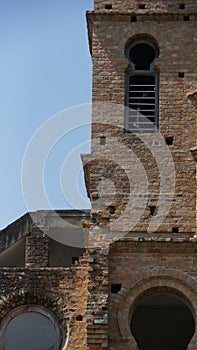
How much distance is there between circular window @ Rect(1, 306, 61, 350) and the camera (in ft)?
68.5

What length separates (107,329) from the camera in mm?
19812

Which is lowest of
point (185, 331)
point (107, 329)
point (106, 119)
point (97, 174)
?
point (107, 329)

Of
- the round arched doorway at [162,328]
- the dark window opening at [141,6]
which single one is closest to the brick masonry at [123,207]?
the dark window opening at [141,6]

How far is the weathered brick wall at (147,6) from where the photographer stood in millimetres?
23188

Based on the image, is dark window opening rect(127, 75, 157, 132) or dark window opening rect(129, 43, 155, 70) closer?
dark window opening rect(127, 75, 157, 132)

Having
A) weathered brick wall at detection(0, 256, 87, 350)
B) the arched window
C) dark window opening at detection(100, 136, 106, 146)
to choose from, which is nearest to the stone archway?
weathered brick wall at detection(0, 256, 87, 350)

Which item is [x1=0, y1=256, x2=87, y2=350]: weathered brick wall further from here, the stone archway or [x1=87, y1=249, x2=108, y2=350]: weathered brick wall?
the stone archway

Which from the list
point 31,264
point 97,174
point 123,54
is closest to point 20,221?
point 31,264

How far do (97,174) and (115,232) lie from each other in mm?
1535

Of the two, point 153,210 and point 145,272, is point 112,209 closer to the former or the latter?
point 153,210

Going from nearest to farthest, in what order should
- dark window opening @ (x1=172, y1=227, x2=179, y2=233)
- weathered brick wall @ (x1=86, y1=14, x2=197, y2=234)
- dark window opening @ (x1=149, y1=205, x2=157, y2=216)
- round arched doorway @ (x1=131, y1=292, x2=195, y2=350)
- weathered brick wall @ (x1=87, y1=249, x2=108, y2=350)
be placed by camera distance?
weathered brick wall @ (x1=87, y1=249, x2=108, y2=350)
dark window opening @ (x1=172, y1=227, x2=179, y2=233)
dark window opening @ (x1=149, y1=205, x2=157, y2=216)
weathered brick wall @ (x1=86, y1=14, x2=197, y2=234)
round arched doorway @ (x1=131, y1=292, x2=195, y2=350)

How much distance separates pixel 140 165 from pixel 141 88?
2.22 metres

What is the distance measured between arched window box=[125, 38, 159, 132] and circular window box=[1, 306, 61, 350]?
4.81 metres

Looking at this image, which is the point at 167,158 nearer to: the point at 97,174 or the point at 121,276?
the point at 97,174
